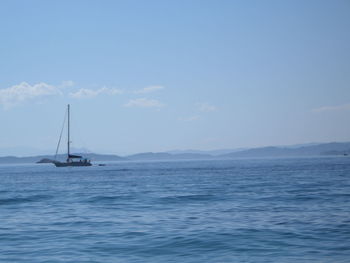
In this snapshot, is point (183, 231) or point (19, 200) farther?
point (19, 200)

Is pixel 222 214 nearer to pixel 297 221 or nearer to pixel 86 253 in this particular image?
pixel 297 221

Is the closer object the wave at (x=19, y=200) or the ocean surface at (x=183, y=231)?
the ocean surface at (x=183, y=231)

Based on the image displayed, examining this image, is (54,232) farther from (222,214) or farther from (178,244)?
(222,214)

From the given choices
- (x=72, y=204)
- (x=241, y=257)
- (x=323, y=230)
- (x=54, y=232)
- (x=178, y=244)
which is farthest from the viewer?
(x=72, y=204)

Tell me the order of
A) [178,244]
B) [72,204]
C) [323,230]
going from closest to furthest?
[178,244] → [323,230] → [72,204]

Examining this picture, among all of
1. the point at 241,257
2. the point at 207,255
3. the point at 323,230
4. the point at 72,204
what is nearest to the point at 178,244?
the point at 207,255

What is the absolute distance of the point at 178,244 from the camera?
61.2 feet

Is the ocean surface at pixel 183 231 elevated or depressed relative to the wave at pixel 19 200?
elevated

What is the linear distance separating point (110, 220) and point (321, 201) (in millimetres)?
15892

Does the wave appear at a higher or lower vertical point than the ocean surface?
lower

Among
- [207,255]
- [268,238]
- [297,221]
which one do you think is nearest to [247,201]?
[297,221]

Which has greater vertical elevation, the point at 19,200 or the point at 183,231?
the point at 183,231

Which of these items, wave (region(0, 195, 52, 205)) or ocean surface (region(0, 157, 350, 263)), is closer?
ocean surface (region(0, 157, 350, 263))

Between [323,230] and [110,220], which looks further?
[110,220]
